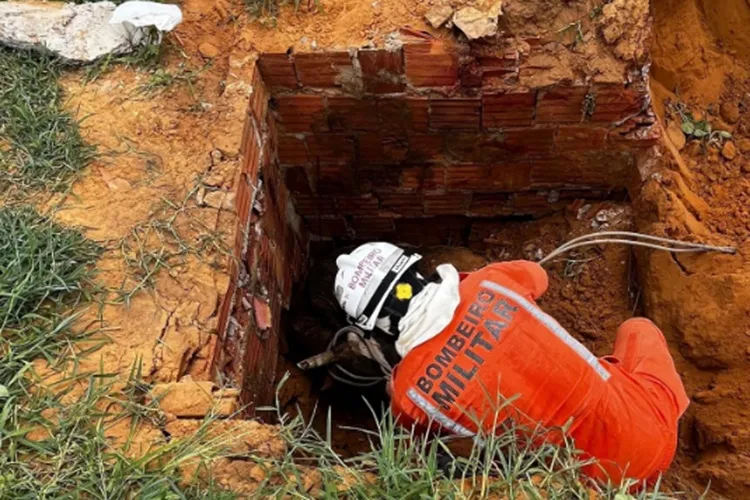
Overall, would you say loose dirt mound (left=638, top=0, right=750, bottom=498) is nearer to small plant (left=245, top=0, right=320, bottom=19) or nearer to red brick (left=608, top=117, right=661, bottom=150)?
red brick (left=608, top=117, right=661, bottom=150)

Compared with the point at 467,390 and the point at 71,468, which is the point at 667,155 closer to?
the point at 467,390

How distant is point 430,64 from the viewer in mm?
2873

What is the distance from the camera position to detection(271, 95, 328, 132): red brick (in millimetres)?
3080

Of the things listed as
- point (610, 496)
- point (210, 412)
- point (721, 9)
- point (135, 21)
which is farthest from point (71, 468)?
point (721, 9)

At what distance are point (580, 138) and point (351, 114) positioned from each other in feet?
3.57

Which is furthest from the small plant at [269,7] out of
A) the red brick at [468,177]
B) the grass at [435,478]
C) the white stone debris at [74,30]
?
the grass at [435,478]

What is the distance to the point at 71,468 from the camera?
189 cm

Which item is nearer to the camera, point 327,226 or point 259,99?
point 259,99

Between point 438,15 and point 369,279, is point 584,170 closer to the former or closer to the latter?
point 438,15

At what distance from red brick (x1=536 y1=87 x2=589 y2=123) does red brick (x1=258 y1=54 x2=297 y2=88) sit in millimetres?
1101

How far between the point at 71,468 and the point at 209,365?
54 cm

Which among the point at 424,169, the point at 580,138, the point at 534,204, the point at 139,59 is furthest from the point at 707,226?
the point at 139,59

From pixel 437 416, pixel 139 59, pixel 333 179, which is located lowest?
pixel 437 416

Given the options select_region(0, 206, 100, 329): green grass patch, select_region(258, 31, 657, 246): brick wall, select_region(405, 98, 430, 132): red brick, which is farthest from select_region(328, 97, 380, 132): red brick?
select_region(0, 206, 100, 329): green grass patch
